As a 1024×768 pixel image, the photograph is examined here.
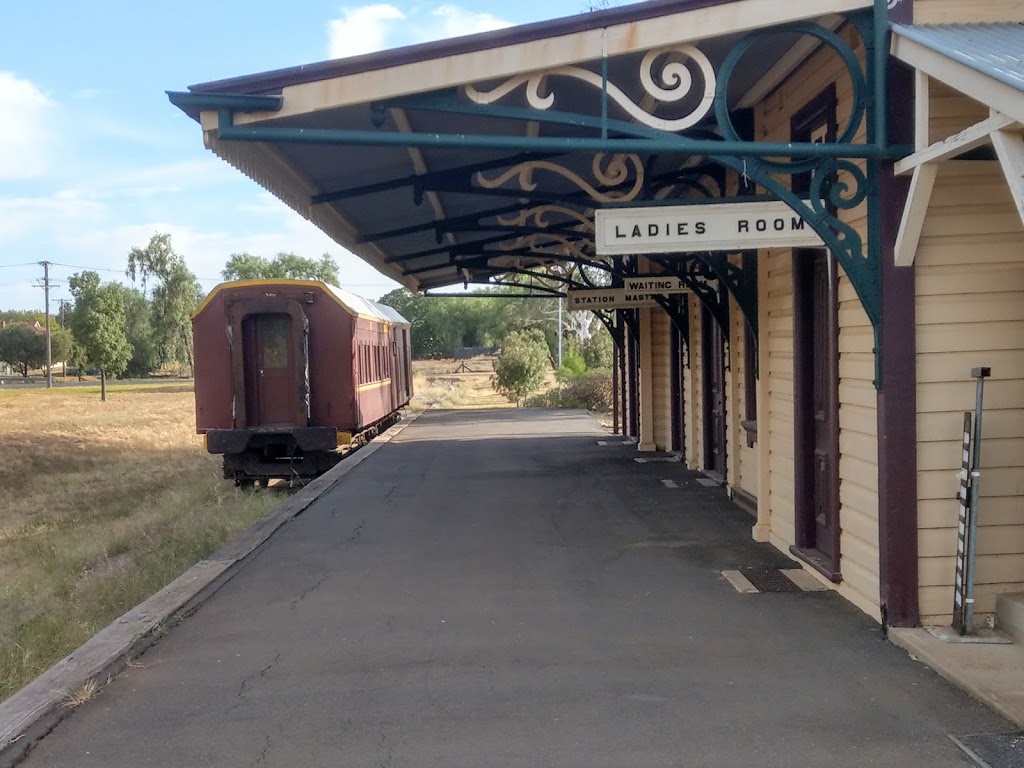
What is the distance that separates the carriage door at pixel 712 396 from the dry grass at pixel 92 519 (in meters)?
5.23

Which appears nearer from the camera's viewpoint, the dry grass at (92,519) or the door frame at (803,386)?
the door frame at (803,386)

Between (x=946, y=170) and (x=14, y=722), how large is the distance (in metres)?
5.11

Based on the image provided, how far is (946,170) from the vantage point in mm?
4812

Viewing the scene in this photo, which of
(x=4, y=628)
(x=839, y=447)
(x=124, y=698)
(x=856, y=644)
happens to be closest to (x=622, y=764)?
(x=856, y=644)

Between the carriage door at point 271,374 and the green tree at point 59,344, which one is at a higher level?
the green tree at point 59,344

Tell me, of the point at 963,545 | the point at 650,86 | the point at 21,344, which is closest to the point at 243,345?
the point at 650,86

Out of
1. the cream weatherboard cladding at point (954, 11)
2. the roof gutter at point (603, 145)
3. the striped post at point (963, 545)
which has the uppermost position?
the cream weatherboard cladding at point (954, 11)

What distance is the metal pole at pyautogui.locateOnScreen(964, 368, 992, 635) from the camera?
4.53 metres

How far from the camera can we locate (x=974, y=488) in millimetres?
4582

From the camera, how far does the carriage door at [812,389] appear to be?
246 inches

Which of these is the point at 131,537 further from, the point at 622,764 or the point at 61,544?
the point at 622,764

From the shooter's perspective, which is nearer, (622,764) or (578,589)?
(622,764)

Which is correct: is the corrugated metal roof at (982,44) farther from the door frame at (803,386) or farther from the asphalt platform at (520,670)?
the asphalt platform at (520,670)

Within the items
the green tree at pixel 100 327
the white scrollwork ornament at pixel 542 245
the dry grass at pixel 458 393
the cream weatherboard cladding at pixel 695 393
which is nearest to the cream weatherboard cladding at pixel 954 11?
the cream weatherboard cladding at pixel 695 393
